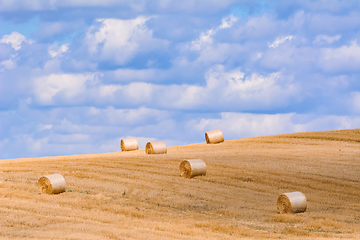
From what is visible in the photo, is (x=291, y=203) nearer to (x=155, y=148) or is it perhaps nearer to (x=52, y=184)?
(x=52, y=184)

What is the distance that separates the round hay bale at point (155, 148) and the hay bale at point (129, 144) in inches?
248

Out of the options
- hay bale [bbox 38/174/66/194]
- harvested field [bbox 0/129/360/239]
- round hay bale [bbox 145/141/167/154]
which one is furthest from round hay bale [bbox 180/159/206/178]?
round hay bale [bbox 145/141/167/154]

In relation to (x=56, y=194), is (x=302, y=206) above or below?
below

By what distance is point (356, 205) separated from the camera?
86.4 ft

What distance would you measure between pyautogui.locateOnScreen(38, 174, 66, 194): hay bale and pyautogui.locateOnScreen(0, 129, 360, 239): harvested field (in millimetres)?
343

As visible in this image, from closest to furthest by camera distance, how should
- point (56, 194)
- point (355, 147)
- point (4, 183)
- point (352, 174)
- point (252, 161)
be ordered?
point (56, 194), point (4, 183), point (352, 174), point (252, 161), point (355, 147)

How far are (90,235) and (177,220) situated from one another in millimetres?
5059

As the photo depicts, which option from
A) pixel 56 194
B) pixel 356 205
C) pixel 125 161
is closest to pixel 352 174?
pixel 356 205

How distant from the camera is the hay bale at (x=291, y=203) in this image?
23.5 metres

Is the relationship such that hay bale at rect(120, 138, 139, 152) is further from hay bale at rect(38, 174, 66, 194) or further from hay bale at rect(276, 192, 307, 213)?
hay bale at rect(276, 192, 307, 213)

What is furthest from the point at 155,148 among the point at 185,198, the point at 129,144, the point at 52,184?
the point at 52,184

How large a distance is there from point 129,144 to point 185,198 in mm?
21683

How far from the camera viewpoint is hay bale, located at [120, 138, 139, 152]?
45.7 metres

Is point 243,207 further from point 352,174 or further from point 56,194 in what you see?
point 352,174
